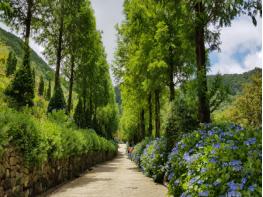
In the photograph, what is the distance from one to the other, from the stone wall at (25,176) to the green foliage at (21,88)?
16.0 feet

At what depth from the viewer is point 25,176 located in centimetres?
968

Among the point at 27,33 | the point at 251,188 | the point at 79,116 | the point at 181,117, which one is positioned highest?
the point at 27,33

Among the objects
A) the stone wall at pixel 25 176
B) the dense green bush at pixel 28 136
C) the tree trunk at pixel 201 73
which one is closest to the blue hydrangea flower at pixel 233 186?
the dense green bush at pixel 28 136

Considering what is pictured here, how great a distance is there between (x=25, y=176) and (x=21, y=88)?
9807mm

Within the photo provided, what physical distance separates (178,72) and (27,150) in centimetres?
1225

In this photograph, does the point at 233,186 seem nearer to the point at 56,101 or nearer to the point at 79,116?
the point at 56,101

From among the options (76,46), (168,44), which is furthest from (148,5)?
(76,46)

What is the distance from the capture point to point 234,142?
19.1ft

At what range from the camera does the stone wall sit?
8141 millimetres

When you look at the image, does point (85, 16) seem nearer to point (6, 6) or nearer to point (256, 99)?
Answer: point (6, 6)

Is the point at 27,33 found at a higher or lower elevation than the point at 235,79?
lower

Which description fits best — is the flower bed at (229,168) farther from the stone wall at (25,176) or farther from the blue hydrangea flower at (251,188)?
the stone wall at (25,176)

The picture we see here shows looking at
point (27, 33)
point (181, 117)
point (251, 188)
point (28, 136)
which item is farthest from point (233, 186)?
point (27, 33)

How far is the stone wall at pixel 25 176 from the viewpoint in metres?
8.14
